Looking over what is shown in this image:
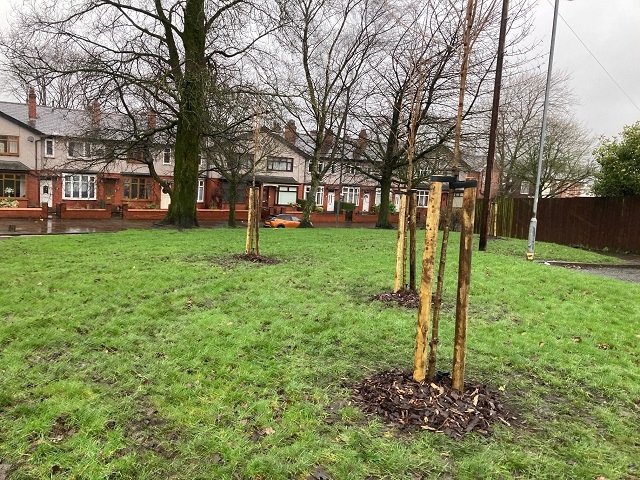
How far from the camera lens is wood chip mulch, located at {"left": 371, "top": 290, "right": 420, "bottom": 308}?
6669 mm

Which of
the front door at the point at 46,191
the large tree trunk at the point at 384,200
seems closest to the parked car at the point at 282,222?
the large tree trunk at the point at 384,200

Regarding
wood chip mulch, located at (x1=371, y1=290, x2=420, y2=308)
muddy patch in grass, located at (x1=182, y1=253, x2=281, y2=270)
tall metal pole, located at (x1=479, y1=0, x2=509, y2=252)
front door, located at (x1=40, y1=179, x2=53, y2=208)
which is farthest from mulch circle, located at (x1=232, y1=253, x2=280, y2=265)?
front door, located at (x1=40, y1=179, x2=53, y2=208)

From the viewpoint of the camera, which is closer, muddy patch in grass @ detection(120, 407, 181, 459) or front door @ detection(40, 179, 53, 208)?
muddy patch in grass @ detection(120, 407, 181, 459)

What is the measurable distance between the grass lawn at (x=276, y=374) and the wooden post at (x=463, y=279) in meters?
0.53

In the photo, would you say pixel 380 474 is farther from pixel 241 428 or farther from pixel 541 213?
pixel 541 213

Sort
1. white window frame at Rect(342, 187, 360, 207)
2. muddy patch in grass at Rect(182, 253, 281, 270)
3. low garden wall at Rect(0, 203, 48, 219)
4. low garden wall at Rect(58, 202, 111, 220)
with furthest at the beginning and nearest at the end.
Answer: white window frame at Rect(342, 187, 360, 207) < low garden wall at Rect(58, 202, 111, 220) < low garden wall at Rect(0, 203, 48, 219) < muddy patch in grass at Rect(182, 253, 281, 270)

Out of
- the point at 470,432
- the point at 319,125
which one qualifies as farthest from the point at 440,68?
the point at 470,432

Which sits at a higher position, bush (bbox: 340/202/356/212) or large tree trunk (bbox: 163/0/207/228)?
large tree trunk (bbox: 163/0/207/228)

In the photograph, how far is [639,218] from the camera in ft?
59.1

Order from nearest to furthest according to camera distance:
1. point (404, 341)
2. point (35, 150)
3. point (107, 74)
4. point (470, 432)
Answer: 1. point (470, 432)
2. point (404, 341)
3. point (107, 74)
4. point (35, 150)

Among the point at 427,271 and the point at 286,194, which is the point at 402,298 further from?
the point at 286,194

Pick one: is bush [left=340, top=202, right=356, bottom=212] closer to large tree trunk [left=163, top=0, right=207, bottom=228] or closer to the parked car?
the parked car

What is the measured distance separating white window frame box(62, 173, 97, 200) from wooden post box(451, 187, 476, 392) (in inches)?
1637

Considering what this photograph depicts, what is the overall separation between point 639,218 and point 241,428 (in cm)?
1984
